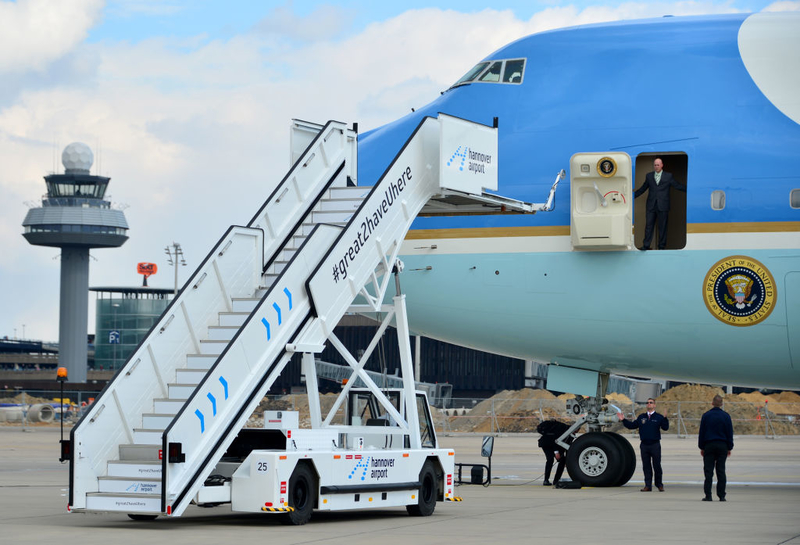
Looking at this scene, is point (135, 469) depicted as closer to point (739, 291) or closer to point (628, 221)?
point (628, 221)

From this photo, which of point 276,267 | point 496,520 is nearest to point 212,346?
point 276,267

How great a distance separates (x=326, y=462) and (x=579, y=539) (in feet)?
10.8

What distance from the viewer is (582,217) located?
1819 centimetres

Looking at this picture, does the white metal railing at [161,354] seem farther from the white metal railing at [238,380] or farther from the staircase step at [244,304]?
the white metal railing at [238,380]

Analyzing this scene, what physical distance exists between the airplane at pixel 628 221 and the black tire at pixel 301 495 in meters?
5.79

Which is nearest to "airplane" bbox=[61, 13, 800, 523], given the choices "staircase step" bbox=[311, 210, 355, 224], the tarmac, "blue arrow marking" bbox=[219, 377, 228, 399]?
"staircase step" bbox=[311, 210, 355, 224]

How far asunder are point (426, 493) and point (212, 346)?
3531mm

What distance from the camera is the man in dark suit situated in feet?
59.5

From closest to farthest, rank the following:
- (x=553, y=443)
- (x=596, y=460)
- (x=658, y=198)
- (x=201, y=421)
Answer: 1. (x=201, y=421)
2. (x=658, y=198)
3. (x=596, y=460)
4. (x=553, y=443)

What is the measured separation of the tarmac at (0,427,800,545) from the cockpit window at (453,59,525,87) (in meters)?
6.93

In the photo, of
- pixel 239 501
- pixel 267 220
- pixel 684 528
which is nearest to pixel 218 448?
pixel 239 501

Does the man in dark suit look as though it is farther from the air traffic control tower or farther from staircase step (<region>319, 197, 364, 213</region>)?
the air traffic control tower

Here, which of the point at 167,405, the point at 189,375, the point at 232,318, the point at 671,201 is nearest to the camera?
the point at 167,405

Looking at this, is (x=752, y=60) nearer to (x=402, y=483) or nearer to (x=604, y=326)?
(x=604, y=326)
